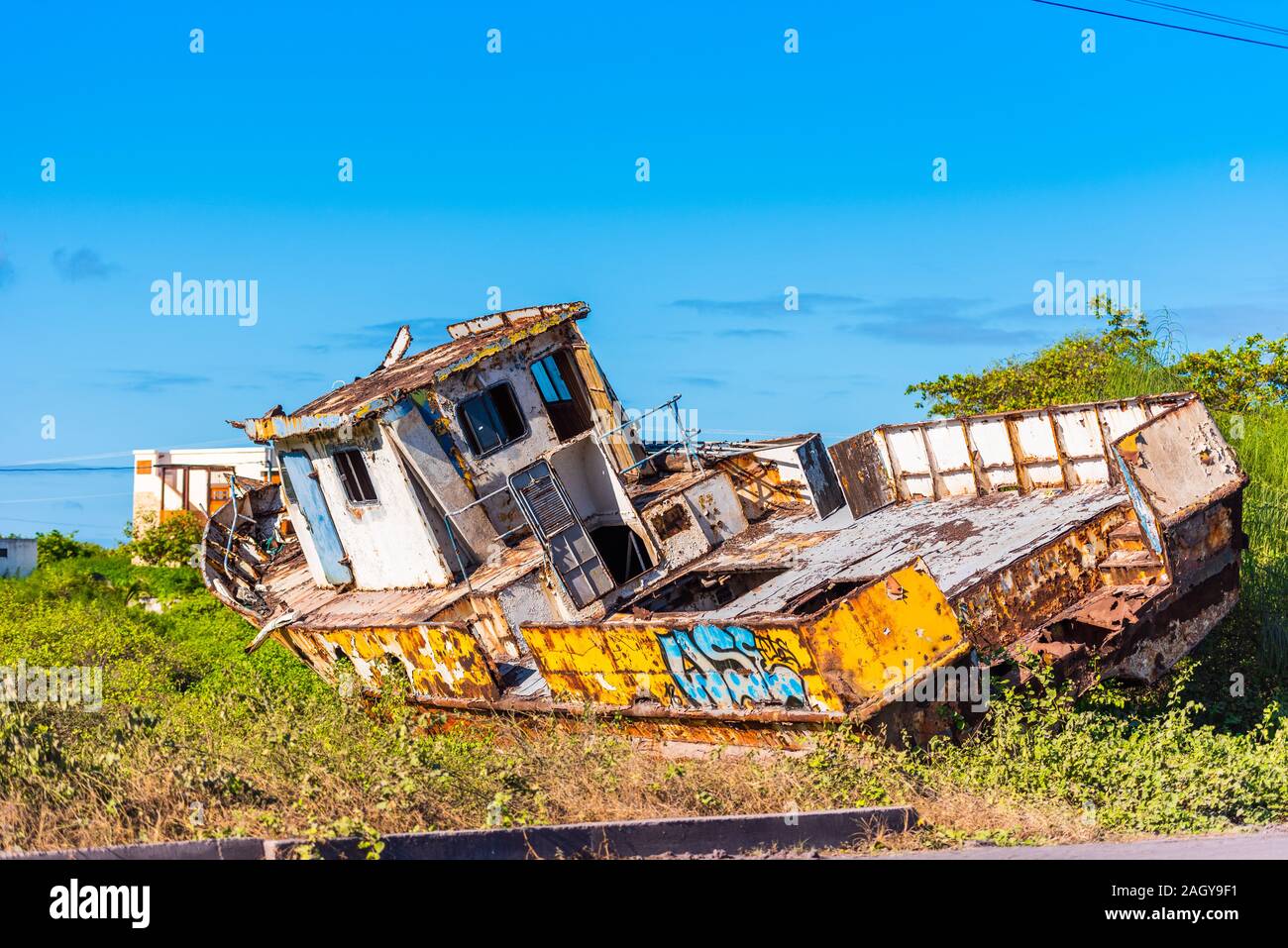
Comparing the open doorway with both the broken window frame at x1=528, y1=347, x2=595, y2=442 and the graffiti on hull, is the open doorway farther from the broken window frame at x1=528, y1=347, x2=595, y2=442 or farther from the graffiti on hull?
the graffiti on hull

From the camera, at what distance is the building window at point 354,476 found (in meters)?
14.9

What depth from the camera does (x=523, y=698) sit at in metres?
11.7

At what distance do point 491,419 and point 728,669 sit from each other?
604 centimetres

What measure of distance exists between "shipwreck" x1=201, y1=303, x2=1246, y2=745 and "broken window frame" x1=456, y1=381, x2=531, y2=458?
0.03 metres

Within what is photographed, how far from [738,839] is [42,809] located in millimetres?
3703

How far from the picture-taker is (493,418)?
14609mm

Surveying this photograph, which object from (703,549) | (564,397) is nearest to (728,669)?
(703,549)

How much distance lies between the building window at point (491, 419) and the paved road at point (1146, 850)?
342 inches

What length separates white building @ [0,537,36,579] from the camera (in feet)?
101

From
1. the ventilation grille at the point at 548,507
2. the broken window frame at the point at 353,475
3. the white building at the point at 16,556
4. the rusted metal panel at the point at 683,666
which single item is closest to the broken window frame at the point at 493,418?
the ventilation grille at the point at 548,507

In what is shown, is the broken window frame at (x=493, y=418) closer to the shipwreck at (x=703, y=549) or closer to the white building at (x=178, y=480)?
the shipwreck at (x=703, y=549)

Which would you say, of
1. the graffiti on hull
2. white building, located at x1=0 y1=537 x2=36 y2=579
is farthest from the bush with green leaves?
the graffiti on hull
